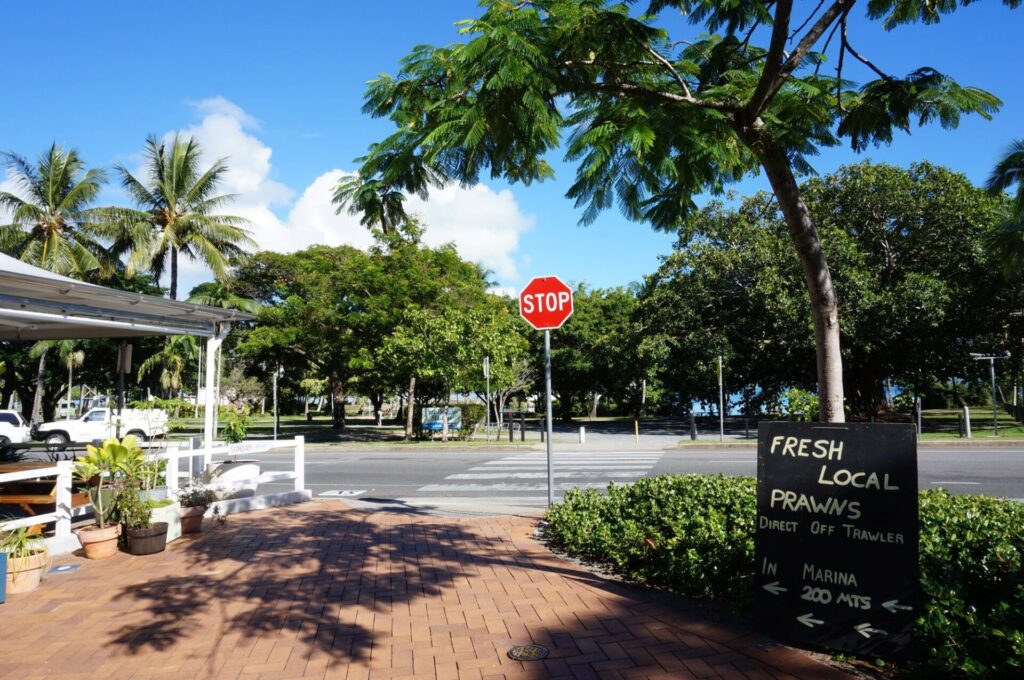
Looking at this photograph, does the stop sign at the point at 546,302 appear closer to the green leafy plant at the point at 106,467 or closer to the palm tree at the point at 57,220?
the green leafy plant at the point at 106,467

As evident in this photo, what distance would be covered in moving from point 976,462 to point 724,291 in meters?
13.8

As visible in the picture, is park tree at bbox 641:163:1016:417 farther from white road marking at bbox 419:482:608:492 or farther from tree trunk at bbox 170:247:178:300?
tree trunk at bbox 170:247:178:300

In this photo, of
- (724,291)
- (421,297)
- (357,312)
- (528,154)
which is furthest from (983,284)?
(528,154)

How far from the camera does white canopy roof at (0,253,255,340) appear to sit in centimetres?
699

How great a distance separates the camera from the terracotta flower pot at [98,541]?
6.70 metres

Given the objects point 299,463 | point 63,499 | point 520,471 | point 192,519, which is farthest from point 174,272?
point 63,499

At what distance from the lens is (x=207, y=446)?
9.36 m

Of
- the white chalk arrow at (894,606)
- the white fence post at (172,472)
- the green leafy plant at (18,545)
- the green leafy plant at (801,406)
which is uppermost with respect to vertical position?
the green leafy plant at (801,406)

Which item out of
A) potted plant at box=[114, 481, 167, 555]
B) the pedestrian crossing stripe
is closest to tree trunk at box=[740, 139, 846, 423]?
the pedestrian crossing stripe

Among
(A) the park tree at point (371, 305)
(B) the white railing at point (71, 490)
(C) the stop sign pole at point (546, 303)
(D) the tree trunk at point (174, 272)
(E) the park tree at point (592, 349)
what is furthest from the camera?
(E) the park tree at point (592, 349)

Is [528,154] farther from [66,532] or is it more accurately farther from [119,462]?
[66,532]

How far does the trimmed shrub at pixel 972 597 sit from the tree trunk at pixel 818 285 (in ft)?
3.56

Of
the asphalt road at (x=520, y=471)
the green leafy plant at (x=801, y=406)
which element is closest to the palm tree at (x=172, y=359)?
the asphalt road at (x=520, y=471)

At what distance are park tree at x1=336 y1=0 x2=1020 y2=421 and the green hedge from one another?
1198mm
